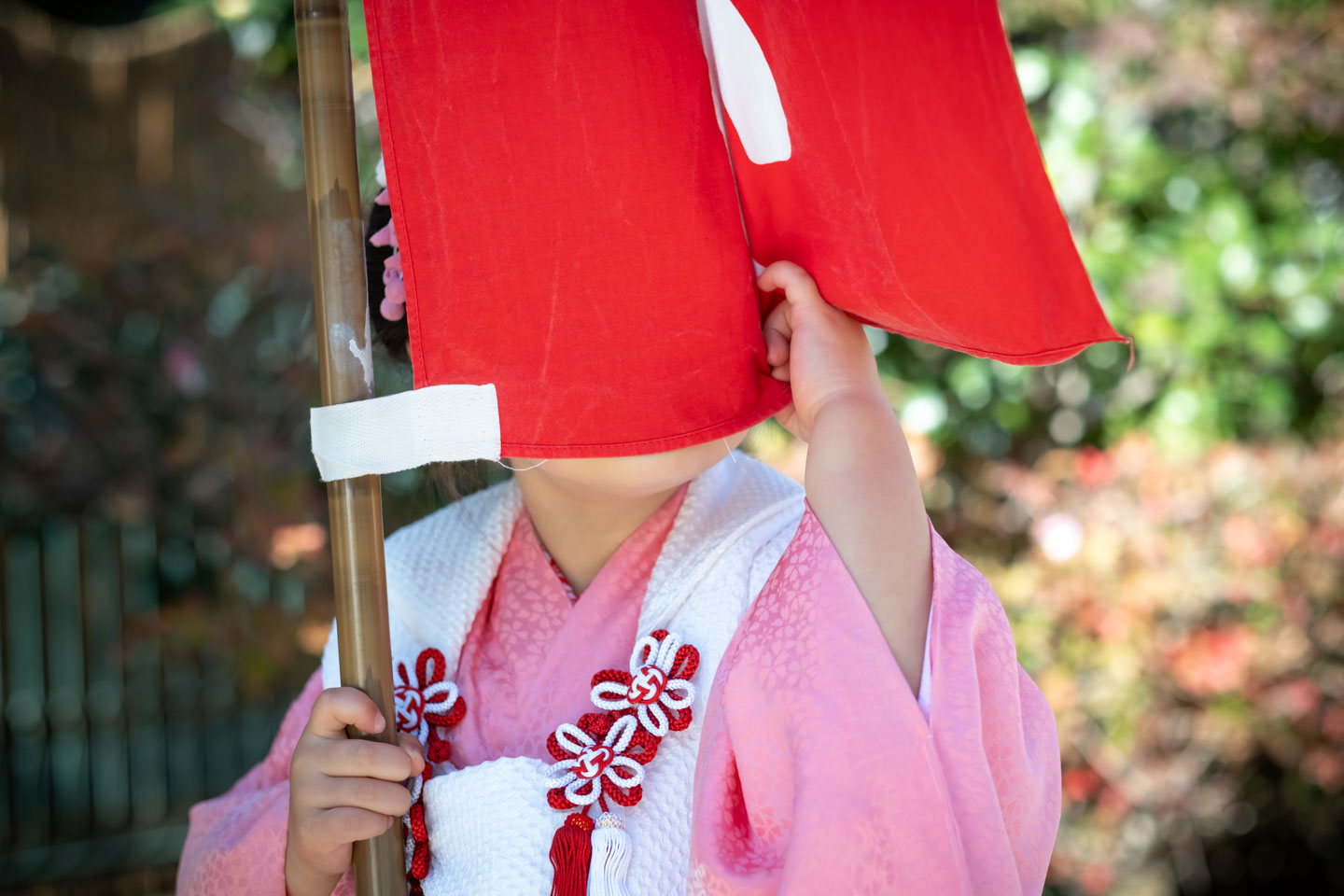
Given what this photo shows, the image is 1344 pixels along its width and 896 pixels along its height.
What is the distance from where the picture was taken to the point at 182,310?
2.63m

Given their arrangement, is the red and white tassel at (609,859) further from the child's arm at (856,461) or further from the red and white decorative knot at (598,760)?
the child's arm at (856,461)

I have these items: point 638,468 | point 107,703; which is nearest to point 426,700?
→ point 638,468

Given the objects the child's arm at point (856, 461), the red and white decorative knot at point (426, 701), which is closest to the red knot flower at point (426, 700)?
the red and white decorative knot at point (426, 701)

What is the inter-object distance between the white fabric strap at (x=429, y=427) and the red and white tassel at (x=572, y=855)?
12.5 inches

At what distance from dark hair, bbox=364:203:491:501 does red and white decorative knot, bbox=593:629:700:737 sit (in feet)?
0.87

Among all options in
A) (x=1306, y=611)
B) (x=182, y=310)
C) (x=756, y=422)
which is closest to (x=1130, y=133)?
(x=1306, y=611)

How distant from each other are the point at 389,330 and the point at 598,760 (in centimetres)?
49

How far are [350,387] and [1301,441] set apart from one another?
2.15 m

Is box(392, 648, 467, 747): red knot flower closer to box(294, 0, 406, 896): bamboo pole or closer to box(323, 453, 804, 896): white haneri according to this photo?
box(323, 453, 804, 896): white haneri

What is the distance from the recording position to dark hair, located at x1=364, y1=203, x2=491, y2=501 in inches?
41.9

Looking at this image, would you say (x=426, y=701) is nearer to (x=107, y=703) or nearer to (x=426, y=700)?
(x=426, y=700)

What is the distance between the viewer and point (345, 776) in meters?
0.86

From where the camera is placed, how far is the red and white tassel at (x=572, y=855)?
0.85 metres

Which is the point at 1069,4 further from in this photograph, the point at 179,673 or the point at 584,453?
the point at 179,673
